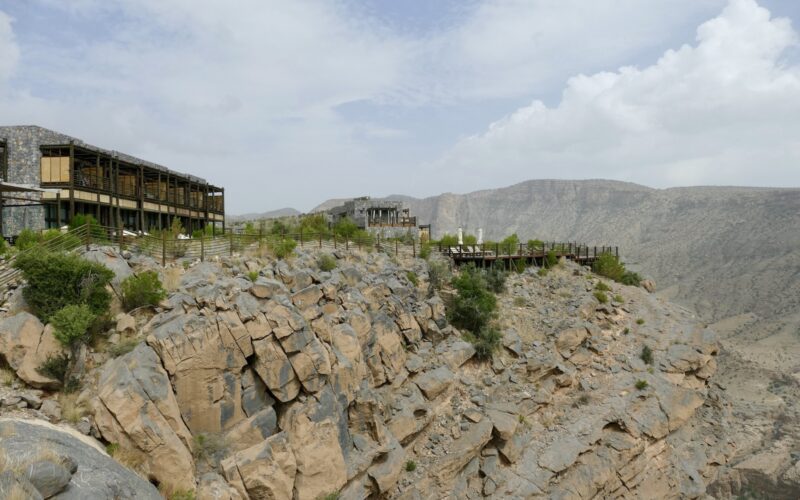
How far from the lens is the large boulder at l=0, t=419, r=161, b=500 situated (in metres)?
7.92

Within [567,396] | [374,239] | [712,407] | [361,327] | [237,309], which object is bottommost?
[712,407]

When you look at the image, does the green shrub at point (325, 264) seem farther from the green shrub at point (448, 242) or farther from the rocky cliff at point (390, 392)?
the green shrub at point (448, 242)

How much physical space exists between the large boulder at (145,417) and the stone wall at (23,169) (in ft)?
66.5

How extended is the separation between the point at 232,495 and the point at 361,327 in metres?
9.15

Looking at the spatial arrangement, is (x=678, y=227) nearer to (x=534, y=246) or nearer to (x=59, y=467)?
(x=534, y=246)

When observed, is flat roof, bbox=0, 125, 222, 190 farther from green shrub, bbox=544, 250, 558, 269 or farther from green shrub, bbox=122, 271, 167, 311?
green shrub, bbox=544, 250, 558, 269

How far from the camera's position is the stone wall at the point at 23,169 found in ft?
90.1

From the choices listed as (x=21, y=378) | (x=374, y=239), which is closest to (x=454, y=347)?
(x=374, y=239)

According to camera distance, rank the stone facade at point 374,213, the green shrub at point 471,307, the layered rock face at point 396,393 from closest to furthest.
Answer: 1. the layered rock face at point 396,393
2. the green shrub at point 471,307
3. the stone facade at point 374,213

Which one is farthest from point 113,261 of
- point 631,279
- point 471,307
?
point 631,279

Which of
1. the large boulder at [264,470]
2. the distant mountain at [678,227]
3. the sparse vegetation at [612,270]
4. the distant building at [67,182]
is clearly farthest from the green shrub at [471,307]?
the distant mountain at [678,227]

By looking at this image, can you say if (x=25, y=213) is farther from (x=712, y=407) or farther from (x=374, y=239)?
(x=712, y=407)

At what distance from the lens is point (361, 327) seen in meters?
21.2

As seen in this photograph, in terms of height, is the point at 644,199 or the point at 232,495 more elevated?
the point at 644,199
